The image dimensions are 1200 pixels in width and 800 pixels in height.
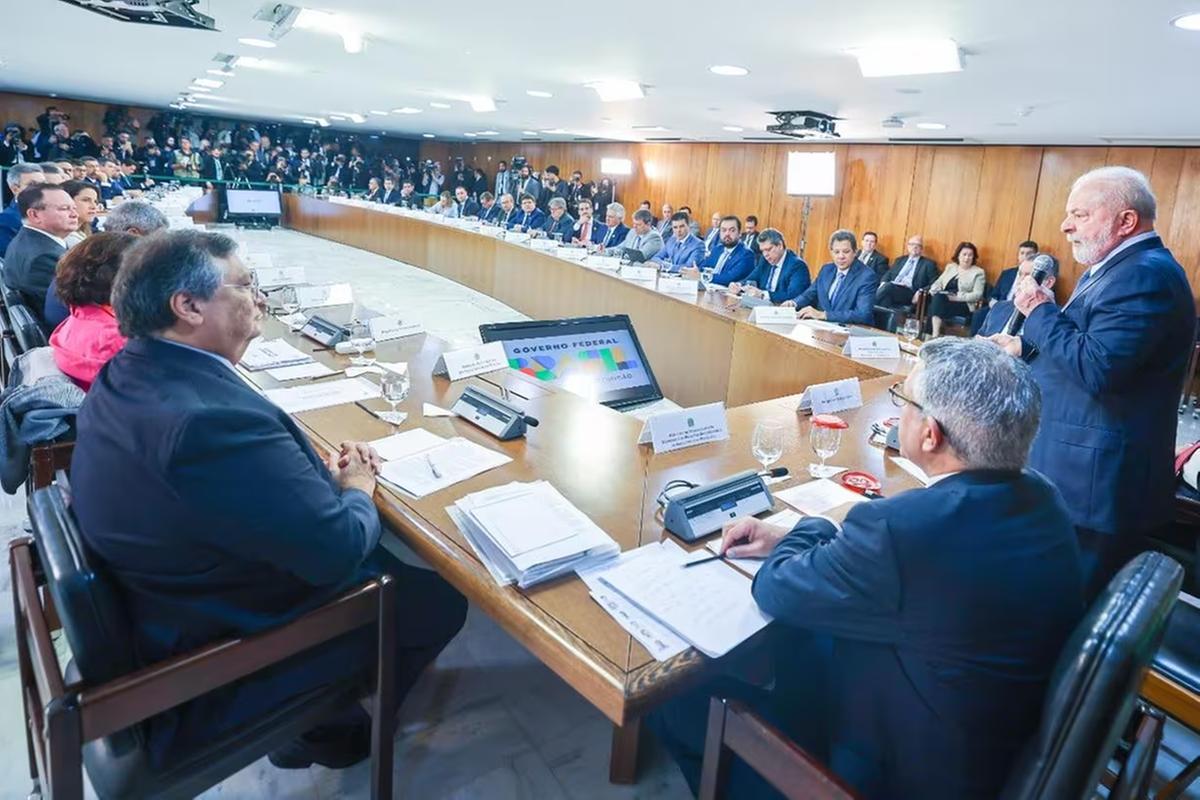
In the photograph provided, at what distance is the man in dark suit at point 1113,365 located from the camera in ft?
5.72

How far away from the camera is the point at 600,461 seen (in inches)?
68.0

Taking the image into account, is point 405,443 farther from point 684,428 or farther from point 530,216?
point 530,216

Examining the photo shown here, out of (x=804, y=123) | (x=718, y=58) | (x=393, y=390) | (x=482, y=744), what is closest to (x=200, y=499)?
(x=393, y=390)

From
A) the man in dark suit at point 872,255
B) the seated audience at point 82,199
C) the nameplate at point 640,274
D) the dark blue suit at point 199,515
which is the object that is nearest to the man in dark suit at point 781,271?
the nameplate at point 640,274

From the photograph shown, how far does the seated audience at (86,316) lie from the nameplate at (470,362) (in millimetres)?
921

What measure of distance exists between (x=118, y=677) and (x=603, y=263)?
5211 millimetres

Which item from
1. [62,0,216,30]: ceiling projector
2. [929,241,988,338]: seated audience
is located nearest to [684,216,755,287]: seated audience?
[929,241,988,338]: seated audience

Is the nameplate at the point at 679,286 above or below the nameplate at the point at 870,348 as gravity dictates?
above

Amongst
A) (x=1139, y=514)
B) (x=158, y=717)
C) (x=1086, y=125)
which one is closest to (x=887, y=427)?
(x=1139, y=514)

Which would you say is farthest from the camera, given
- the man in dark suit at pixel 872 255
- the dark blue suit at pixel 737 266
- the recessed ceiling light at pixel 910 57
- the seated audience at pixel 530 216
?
the seated audience at pixel 530 216

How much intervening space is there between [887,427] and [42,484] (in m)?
2.33

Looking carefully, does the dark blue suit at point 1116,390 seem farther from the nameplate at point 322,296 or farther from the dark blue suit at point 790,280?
the dark blue suit at point 790,280

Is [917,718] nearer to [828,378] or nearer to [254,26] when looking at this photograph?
[828,378]

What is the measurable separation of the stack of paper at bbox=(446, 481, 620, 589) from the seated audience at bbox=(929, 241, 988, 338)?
7.17 m
